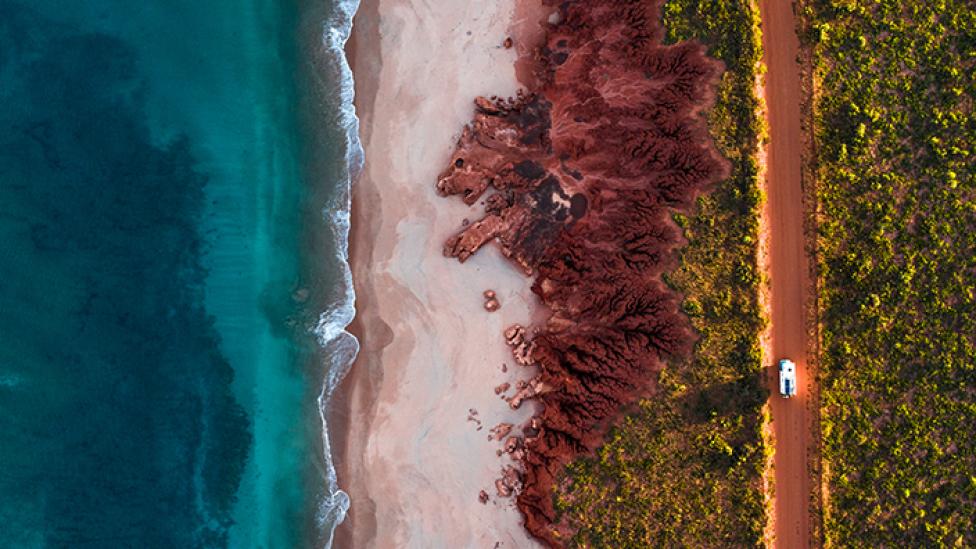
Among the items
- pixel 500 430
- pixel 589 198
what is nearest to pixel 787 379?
pixel 589 198

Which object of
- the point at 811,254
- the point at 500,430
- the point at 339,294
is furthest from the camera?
the point at 339,294

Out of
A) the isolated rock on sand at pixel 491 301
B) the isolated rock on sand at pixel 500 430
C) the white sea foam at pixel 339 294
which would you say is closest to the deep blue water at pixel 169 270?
the white sea foam at pixel 339 294

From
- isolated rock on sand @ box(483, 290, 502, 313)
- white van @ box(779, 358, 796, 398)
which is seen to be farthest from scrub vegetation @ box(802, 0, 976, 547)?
isolated rock on sand @ box(483, 290, 502, 313)

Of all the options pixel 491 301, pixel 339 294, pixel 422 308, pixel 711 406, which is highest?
pixel 339 294

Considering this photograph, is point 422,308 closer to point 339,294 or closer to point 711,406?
point 339,294

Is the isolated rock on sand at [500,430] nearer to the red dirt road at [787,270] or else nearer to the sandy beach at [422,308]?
the sandy beach at [422,308]

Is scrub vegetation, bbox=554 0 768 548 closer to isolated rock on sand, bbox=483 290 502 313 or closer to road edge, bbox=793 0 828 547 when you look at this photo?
road edge, bbox=793 0 828 547

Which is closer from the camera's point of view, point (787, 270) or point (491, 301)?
point (787, 270)

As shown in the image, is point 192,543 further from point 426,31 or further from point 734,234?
point 734,234
